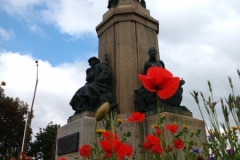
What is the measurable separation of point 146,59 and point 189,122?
2195 millimetres

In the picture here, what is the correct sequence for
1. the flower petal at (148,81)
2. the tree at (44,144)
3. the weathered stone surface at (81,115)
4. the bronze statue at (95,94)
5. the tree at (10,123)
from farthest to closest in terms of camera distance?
the tree at (44,144) < the tree at (10,123) < the bronze statue at (95,94) < the weathered stone surface at (81,115) < the flower petal at (148,81)

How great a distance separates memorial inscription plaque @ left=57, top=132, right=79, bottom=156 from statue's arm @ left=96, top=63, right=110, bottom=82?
4.77ft

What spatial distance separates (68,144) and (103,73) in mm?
1800

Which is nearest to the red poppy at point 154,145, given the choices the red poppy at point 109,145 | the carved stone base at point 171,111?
the red poppy at point 109,145

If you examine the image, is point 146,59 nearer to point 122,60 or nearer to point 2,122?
point 122,60

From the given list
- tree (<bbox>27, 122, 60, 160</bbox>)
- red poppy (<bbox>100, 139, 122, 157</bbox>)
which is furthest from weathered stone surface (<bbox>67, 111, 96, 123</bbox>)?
tree (<bbox>27, 122, 60, 160</bbox>)

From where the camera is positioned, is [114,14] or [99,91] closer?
[99,91]

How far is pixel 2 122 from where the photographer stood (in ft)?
70.4

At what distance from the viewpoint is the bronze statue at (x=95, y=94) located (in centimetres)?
615

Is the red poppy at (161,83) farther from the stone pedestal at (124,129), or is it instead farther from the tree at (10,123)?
the tree at (10,123)

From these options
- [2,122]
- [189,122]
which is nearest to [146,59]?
[189,122]

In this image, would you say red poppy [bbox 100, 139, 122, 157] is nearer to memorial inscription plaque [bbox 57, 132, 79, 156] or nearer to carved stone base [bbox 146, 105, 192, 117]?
carved stone base [bbox 146, 105, 192, 117]

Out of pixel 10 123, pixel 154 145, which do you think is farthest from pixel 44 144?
pixel 154 145

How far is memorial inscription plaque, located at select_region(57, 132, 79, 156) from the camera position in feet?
18.1
